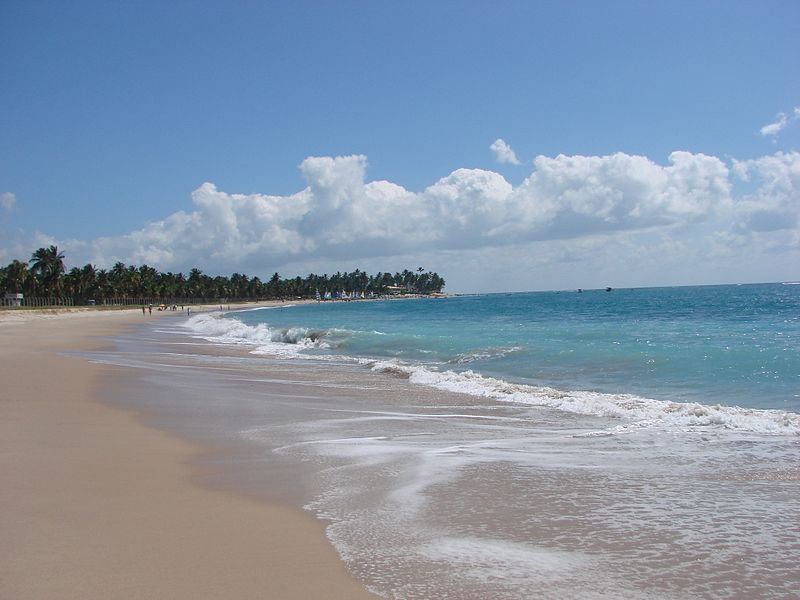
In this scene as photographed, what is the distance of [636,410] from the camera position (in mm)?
11992

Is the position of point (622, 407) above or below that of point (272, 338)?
above

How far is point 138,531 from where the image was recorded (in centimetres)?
515

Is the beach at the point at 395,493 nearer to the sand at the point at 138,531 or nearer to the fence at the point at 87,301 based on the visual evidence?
the sand at the point at 138,531

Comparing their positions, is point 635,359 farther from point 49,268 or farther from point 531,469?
point 49,268

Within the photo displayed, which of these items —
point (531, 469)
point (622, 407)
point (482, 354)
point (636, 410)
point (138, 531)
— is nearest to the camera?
point (138, 531)

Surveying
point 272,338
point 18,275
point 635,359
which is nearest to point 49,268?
point 18,275

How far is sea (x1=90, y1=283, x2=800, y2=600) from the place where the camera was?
14.9 feet

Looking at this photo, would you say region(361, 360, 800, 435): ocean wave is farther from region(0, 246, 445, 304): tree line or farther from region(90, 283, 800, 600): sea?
region(0, 246, 445, 304): tree line

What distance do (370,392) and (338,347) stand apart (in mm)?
17183

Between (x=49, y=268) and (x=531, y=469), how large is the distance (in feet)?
384

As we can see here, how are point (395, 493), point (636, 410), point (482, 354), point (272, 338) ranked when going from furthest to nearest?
point (272, 338)
point (482, 354)
point (636, 410)
point (395, 493)

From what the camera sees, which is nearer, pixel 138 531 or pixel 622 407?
pixel 138 531

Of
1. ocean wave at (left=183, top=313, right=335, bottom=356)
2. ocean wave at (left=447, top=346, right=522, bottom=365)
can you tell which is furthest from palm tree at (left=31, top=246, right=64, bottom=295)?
ocean wave at (left=447, top=346, right=522, bottom=365)

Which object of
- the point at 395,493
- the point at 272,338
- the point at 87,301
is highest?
the point at 87,301
